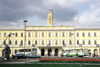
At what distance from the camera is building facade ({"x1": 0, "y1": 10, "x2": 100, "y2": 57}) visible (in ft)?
196

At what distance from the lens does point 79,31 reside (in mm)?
60625

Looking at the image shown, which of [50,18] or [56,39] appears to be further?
[50,18]

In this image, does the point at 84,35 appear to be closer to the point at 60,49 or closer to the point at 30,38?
the point at 60,49

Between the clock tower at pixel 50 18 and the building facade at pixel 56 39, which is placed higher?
the clock tower at pixel 50 18

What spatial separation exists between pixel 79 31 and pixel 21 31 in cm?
2269

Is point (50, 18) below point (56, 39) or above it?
above

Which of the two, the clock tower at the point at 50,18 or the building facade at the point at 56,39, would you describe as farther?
the clock tower at the point at 50,18

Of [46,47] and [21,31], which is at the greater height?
[21,31]

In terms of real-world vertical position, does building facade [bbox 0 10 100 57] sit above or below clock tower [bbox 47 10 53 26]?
below

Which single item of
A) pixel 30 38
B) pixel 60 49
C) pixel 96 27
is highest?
pixel 96 27

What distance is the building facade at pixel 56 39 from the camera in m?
59.8

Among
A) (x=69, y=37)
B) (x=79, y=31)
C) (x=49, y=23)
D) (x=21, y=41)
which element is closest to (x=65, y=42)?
(x=69, y=37)

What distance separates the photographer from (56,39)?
6072 centimetres

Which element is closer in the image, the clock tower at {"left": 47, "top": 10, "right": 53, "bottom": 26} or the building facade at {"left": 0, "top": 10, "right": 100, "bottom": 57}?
the building facade at {"left": 0, "top": 10, "right": 100, "bottom": 57}
